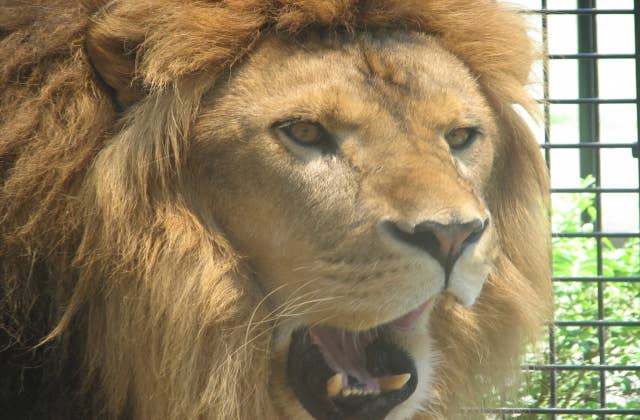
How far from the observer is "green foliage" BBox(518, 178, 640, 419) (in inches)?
173

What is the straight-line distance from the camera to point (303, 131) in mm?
2416

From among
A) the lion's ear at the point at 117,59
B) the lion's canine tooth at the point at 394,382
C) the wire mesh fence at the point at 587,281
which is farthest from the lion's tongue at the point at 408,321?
the lion's ear at the point at 117,59

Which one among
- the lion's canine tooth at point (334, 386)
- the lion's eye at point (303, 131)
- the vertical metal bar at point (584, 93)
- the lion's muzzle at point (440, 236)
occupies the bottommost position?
the lion's canine tooth at point (334, 386)

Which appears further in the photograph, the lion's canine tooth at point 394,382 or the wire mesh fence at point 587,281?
the wire mesh fence at point 587,281

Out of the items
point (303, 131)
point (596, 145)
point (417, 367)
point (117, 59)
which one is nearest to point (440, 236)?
point (303, 131)

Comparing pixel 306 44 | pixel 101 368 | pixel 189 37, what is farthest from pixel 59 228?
pixel 306 44

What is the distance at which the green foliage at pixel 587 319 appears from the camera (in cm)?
439

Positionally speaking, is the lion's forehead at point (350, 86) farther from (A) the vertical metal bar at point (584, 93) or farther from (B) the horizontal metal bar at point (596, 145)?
(A) the vertical metal bar at point (584, 93)

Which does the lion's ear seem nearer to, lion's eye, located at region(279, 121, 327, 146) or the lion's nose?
lion's eye, located at region(279, 121, 327, 146)

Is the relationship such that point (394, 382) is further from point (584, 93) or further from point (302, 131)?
point (584, 93)

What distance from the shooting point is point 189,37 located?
2.42 meters

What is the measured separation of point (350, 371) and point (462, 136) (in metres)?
0.64

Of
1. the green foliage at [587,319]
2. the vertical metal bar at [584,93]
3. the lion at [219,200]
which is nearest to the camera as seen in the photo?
the lion at [219,200]

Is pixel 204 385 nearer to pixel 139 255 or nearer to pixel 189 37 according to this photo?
pixel 139 255
